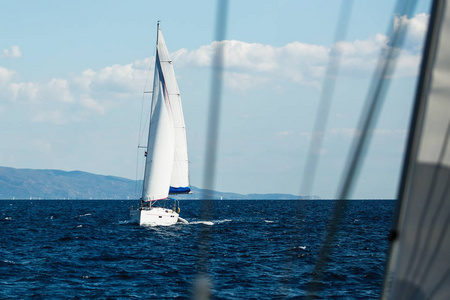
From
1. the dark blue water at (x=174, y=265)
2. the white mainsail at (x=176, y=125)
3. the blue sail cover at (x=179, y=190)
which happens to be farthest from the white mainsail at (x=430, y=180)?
the blue sail cover at (x=179, y=190)

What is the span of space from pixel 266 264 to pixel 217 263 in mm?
2817

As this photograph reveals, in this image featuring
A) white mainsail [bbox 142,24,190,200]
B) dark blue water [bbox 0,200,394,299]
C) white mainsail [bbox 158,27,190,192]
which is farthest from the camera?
white mainsail [bbox 158,27,190,192]

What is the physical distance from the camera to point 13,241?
165 ft

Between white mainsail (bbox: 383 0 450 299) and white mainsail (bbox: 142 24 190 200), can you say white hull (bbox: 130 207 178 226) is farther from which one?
white mainsail (bbox: 383 0 450 299)

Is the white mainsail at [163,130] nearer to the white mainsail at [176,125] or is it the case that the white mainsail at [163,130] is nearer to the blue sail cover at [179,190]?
the white mainsail at [176,125]

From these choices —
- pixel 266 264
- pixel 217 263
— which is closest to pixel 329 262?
pixel 266 264

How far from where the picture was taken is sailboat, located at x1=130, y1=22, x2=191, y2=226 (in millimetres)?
58469

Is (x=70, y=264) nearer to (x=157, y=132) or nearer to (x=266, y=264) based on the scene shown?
(x=266, y=264)

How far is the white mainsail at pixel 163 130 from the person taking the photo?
58688 mm

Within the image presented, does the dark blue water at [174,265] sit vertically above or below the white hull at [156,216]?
below

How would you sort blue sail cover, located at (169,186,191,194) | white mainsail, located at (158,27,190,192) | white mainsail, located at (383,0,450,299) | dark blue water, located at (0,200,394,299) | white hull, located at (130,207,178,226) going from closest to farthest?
white mainsail, located at (383,0,450,299), dark blue water, located at (0,200,394,299), white hull, located at (130,207,178,226), white mainsail, located at (158,27,190,192), blue sail cover, located at (169,186,191,194)

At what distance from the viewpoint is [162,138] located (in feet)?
192

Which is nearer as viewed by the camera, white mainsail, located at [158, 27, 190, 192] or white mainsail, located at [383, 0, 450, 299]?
white mainsail, located at [383, 0, 450, 299]

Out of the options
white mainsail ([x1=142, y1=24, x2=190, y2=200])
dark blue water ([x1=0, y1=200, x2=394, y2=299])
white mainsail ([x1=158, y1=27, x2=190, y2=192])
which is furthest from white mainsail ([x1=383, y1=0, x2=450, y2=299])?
white mainsail ([x1=158, y1=27, x2=190, y2=192])
